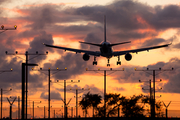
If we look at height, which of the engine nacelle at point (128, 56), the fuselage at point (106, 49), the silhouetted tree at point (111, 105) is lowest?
the silhouetted tree at point (111, 105)

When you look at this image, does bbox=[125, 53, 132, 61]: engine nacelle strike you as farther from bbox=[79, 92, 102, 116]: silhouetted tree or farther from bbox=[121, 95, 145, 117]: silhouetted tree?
bbox=[79, 92, 102, 116]: silhouetted tree

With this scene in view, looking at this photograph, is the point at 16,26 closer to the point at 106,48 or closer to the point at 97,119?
the point at 106,48

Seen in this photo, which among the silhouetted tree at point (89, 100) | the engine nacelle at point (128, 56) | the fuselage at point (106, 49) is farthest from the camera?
the silhouetted tree at point (89, 100)

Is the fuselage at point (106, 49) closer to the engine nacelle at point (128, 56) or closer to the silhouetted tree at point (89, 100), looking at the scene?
the engine nacelle at point (128, 56)

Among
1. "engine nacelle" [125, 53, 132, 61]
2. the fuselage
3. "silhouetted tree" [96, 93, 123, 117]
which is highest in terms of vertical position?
the fuselage

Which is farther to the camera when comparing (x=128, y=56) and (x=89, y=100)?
(x=89, y=100)

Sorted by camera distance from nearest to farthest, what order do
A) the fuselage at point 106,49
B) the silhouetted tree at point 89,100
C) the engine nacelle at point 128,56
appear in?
the fuselage at point 106,49, the engine nacelle at point 128,56, the silhouetted tree at point 89,100

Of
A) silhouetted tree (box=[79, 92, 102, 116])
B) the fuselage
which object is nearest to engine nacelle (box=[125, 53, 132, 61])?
the fuselage

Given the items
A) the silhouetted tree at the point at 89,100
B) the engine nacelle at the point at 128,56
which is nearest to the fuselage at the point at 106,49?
the engine nacelle at the point at 128,56

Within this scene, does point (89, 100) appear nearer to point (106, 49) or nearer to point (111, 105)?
point (111, 105)

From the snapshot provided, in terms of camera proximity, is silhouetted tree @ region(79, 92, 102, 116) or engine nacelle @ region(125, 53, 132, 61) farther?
silhouetted tree @ region(79, 92, 102, 116)

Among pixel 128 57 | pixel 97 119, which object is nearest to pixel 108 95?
pixel 97 119

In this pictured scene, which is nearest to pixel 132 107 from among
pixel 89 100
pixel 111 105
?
pixel 111 105

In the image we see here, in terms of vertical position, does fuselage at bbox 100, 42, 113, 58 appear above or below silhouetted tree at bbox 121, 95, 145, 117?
above
